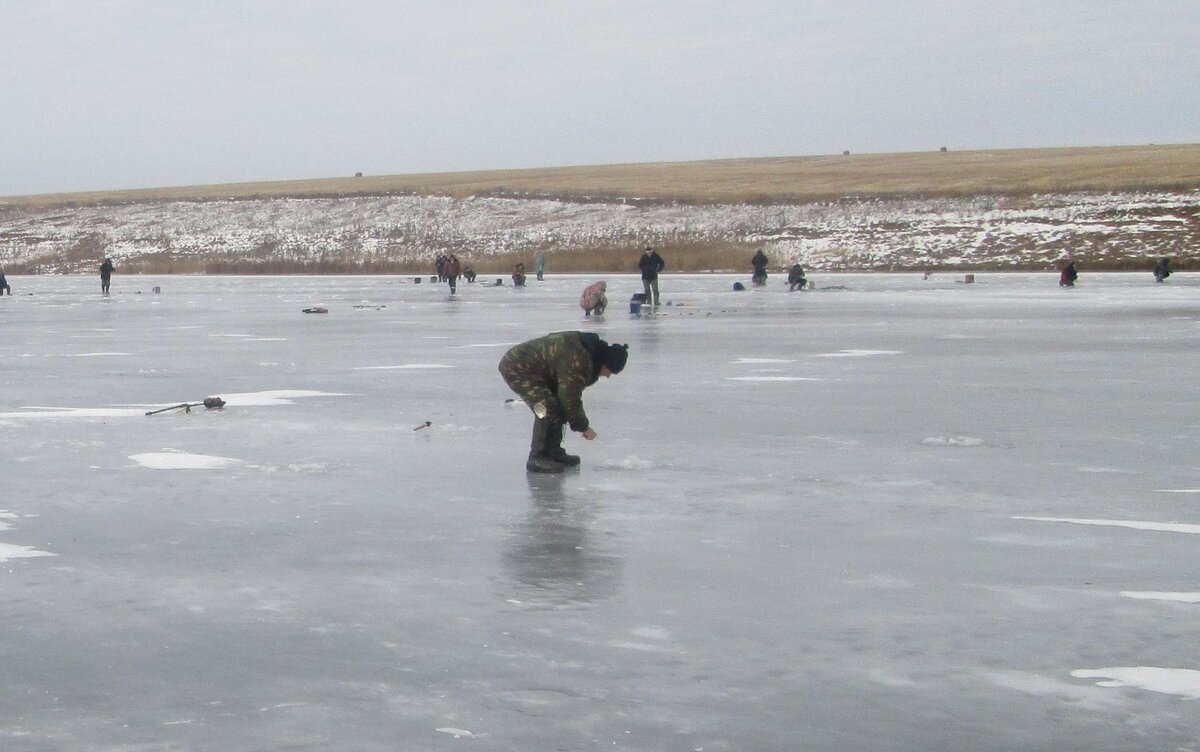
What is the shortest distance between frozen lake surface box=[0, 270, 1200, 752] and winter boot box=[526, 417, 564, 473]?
179 mm

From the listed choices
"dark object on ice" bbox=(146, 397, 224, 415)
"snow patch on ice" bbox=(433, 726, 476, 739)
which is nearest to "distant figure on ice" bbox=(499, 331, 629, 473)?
"dark object on ice" bbox=(146, 397, 224, 415)

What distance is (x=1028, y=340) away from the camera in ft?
73.7

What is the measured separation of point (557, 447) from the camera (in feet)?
33.1

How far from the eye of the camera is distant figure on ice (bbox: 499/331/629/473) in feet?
31.3

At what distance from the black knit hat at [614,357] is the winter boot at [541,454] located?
0.62 meters

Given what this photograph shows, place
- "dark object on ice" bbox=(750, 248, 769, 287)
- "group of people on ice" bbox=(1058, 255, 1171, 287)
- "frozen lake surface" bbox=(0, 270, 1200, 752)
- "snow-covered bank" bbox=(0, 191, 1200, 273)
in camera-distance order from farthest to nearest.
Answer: "snow-covered bank" bbox=(0, 191, 1200, 273)
"dark object on ice" bbox=(750, 248, 769, 287)
"group of people on ice" bbox=(1058, 255, 1171, 287)
"frozen lake surface" bbox=(0, 270, 1200, 752)

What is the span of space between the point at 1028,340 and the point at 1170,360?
13.5 feet

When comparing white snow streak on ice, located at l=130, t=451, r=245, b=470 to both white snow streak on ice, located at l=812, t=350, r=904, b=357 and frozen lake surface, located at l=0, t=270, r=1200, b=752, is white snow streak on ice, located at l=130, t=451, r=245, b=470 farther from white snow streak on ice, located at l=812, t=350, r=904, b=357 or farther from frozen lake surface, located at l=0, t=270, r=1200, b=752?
white snow streak on ice, located at l=812, t=350, r=904, b=357

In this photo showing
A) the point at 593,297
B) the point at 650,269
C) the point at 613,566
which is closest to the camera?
the point at 613,566

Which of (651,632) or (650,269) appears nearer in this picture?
(651,632)

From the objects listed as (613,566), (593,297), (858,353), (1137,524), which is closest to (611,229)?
(593,297)

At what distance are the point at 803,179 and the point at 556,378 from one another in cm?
9161

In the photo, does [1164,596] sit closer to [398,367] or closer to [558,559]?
[558,559]

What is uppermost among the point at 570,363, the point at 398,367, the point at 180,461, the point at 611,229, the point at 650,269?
the point at 611,229
